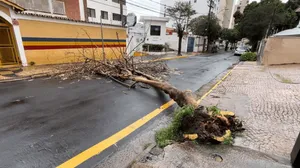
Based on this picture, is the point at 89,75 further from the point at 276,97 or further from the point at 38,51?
the point at 276,97

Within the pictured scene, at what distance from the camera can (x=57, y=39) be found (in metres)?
10.6

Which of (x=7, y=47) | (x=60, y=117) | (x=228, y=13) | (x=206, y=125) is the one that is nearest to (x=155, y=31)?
(x=7, y=47)

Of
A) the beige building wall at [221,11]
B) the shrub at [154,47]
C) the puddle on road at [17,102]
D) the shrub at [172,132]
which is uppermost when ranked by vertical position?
the beige building wall at [221,11]

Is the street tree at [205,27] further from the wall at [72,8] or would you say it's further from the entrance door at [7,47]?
the entrance door at [7,47]

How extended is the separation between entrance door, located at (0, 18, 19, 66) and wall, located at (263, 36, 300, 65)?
16805 mm

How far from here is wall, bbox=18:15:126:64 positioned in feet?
30.7

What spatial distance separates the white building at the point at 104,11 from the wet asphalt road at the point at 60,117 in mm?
19982

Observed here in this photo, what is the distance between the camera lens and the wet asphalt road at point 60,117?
8.46ft

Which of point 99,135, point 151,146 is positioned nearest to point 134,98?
point 99,135

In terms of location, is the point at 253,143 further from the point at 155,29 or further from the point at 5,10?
the point at 155,29

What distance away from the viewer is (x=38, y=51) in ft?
32.3

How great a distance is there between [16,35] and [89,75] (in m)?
4.95

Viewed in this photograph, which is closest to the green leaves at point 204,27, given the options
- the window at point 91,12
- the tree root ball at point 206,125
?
the window at point 91,12

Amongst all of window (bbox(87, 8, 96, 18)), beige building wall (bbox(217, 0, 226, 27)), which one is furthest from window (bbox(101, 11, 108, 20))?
beige building wall (bbox(217, 0, 226, 27))
